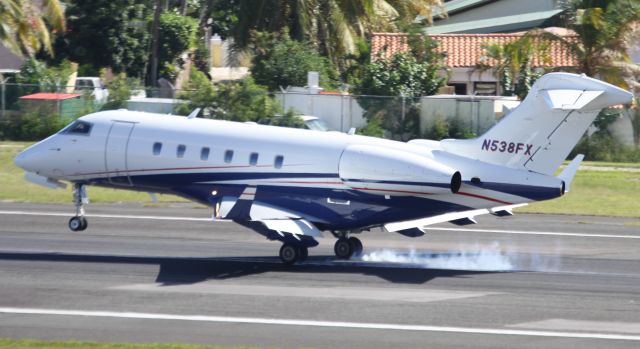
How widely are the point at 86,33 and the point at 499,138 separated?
4023 centimetres

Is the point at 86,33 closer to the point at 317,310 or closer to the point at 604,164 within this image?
the point at 604,164

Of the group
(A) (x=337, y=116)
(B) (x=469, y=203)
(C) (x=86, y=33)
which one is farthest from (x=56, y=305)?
(C) (x=86, y=33)

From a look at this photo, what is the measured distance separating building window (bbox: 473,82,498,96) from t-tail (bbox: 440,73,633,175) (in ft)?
124

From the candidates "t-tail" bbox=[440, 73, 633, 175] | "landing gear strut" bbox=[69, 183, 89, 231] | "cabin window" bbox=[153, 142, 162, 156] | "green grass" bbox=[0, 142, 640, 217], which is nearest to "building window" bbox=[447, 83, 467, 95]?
"green grass" bbox=[0, 142, 640, 217]

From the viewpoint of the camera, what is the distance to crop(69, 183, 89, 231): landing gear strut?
2448 centimetres

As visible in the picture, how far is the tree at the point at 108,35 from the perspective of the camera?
188 ft

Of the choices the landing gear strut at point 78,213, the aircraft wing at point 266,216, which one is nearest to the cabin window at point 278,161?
the aircraft wing at point 266,216

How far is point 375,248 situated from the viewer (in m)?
24.7

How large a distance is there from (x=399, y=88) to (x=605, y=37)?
927 centimetres

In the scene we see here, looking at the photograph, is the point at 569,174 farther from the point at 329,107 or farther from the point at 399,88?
the point at 399,88

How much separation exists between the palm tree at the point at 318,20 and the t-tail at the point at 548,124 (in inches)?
1244

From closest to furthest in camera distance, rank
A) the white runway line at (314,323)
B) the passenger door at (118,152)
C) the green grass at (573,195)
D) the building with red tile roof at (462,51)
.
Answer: the white runway line at (314,323)
the passenger door at (118,152)
the green grass at (573,195)
the building with red tile roof at (462,51)

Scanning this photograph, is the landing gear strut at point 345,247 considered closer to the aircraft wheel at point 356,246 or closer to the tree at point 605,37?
the aircraft wheel at point 356,246

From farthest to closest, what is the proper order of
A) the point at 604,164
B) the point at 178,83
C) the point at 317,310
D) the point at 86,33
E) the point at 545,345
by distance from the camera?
1. the point at 178,83
2. the point at 86,33
3. the point at 604,164
4. the point at 317,310
5. the point at 545,345
